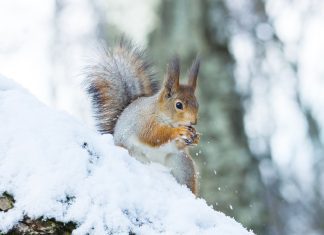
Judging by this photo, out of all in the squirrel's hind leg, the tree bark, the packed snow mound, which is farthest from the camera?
the tree bark

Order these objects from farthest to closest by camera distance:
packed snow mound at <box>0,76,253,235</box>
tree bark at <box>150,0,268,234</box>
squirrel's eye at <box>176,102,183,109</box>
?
tree bark at <box>150,0,268,234</box>, squirrel's eye at <box>176,102,183,109</box>, packed snow mound at <box>0,76,253,235</box>

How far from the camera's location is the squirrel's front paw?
186 cm

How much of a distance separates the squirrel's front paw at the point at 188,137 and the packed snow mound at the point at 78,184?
0.56m

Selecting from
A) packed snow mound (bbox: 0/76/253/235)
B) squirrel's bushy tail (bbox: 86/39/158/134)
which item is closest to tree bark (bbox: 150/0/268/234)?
squirrel's bushy tail (bbox: 86/39/158/134)

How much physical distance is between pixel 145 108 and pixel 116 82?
0.15 meters

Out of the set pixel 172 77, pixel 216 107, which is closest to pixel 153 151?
pixel 172 77

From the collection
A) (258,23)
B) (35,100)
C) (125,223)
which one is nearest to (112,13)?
(258,23)

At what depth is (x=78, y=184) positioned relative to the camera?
114cm

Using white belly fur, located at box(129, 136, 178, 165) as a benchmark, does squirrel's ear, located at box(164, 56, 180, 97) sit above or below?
above

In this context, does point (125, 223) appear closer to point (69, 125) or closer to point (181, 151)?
point (69, 125)

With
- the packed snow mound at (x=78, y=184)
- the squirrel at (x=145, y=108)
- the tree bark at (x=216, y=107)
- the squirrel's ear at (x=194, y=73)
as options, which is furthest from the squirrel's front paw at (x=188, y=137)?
the tree bark at (x=216, y=107)

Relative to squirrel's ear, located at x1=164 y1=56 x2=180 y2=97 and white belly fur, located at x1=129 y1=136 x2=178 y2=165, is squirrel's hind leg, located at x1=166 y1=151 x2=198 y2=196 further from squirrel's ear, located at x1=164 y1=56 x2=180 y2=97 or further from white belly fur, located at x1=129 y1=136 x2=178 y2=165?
squirrel's ear, located at x1=164 y1=56 x2=180 y2=97

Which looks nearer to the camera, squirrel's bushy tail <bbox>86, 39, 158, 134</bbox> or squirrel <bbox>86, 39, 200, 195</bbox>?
squirrel <bbox>86, 39, 200, 195</bbox>

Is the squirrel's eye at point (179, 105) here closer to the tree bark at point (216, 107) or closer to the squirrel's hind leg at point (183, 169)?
the squirrel's hind leg at point (183, 169)
